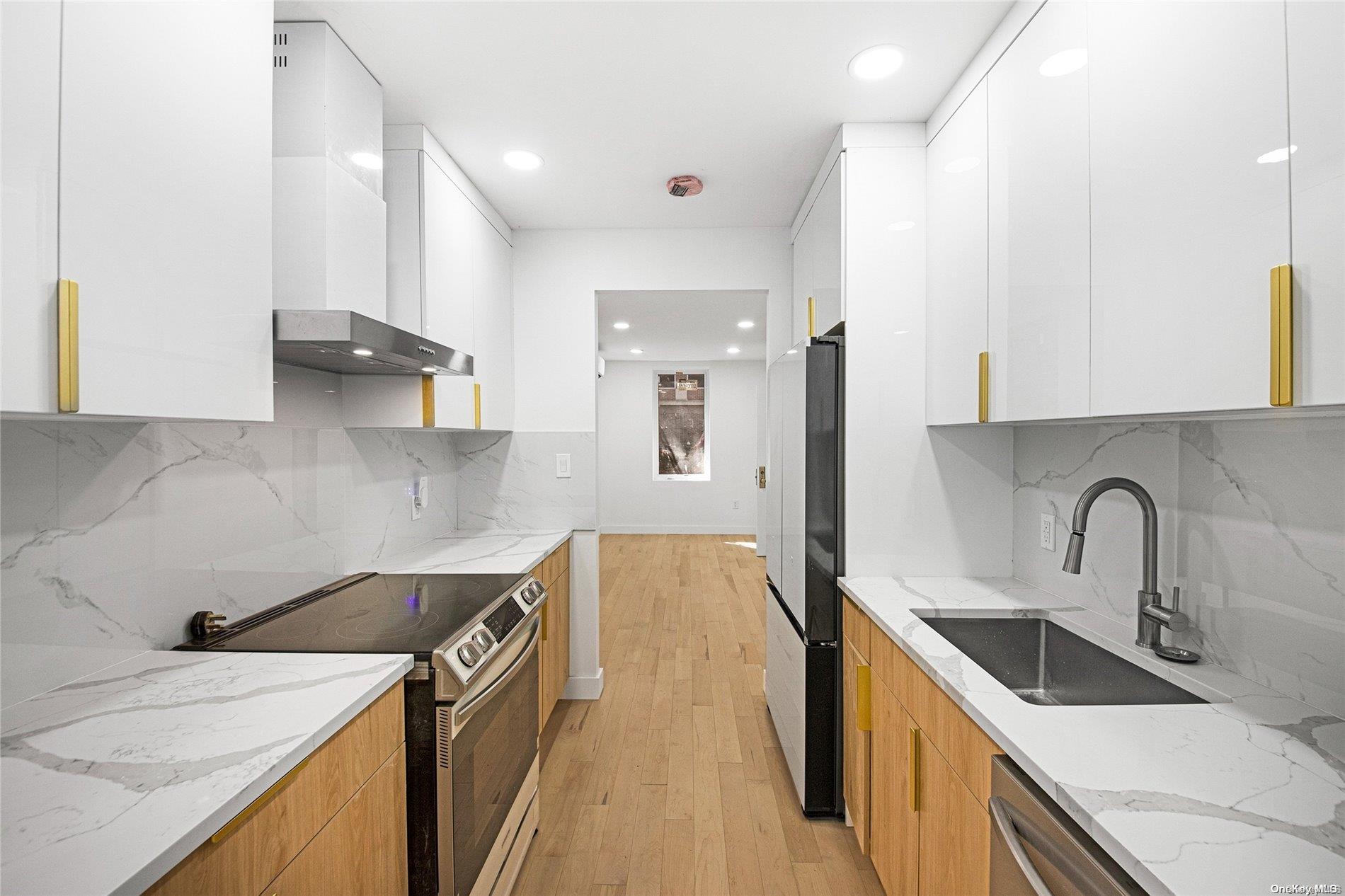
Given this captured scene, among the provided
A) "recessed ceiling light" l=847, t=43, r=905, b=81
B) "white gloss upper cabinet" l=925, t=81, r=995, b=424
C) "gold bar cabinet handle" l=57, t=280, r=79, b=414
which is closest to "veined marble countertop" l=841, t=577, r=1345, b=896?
"white gloss upper cabinet" l=925, t=81, r=995, b=424

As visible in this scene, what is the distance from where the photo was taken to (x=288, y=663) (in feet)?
4.20

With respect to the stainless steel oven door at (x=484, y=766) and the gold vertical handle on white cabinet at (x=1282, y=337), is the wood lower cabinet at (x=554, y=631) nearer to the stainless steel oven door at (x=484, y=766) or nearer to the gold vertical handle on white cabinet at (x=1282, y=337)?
the stainless steel oven door at (x=484, y=766)

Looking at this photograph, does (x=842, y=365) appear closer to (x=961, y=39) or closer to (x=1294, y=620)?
(x=961, y=39)

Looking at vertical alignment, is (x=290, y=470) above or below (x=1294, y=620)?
above

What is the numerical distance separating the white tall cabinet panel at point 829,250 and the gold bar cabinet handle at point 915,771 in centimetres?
135

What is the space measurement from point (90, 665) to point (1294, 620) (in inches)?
94.0

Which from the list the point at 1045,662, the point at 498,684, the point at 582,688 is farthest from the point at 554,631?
the point at 1045,662

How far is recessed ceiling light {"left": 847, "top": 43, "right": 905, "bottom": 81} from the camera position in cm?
169

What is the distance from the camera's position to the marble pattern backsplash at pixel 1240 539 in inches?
41.9

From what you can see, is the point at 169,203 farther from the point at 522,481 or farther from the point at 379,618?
the point at 522,481

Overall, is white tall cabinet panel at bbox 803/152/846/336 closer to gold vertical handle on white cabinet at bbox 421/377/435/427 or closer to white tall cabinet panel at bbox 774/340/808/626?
white tall cabinet panel at bbox 774/340/808/626

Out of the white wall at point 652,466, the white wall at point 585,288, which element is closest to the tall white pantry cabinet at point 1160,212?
the white wall at point 585,288

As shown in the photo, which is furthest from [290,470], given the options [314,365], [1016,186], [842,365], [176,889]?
[1016,186]

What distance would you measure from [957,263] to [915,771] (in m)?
1.47
